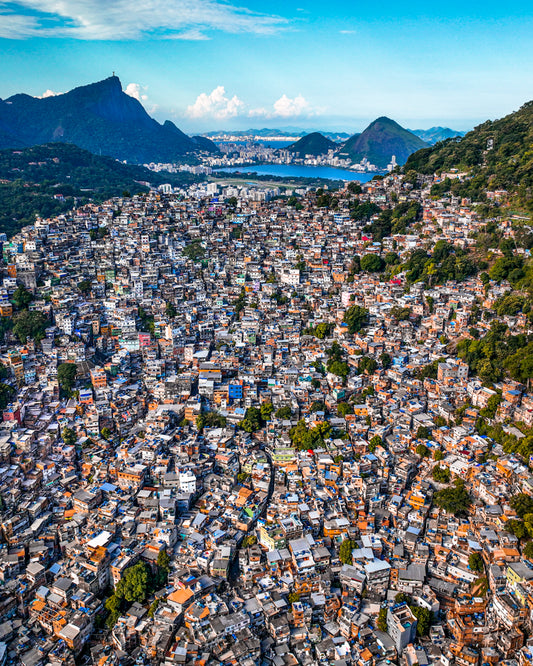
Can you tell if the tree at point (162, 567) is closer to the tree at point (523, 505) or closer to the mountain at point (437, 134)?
the tree at point (523, 505)

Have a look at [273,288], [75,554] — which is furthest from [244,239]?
[75,554]

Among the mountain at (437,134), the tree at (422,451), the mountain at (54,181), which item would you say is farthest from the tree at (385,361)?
the mountain at (437,134)

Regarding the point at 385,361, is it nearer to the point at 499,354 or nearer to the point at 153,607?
the point at 499,354

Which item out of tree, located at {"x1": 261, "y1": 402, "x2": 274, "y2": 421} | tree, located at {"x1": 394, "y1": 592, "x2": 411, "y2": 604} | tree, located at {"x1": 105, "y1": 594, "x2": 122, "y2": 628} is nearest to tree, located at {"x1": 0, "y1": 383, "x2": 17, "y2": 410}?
tree, located at {"x1": 105, "y1": 594, "x2": 122, "y2": 628}

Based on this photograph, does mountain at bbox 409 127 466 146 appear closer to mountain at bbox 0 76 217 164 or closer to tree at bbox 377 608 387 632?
mountain at bbox 0 76 217 164

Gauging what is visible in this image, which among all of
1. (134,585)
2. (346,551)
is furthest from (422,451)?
(134,585)

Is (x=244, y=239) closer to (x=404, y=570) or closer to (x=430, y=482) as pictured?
(x=430, y=482)
